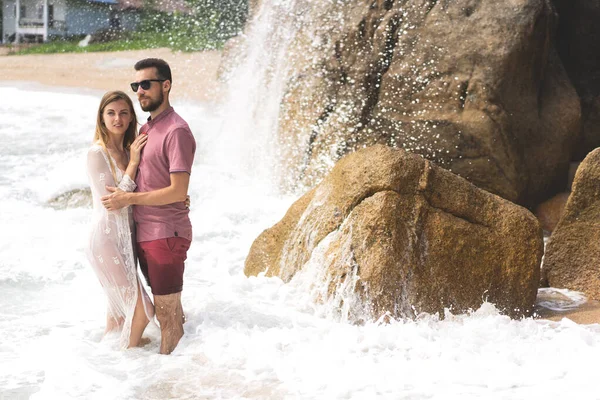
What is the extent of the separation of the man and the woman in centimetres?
7

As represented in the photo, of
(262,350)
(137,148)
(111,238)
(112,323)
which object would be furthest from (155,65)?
(262,350)

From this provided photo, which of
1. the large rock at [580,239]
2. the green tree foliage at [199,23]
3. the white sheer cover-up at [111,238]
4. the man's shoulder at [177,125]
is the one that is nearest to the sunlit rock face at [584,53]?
the large rock at [580,239]

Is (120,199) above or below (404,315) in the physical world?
above

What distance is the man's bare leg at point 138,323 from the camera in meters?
4.80

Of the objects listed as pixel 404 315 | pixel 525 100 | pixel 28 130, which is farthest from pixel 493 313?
pixel 28 130

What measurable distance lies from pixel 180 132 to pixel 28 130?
11391 mm

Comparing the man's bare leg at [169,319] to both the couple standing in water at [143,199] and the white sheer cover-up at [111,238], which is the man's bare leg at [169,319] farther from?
the white sheer cover-up at [111,238]

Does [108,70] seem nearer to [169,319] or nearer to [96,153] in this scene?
[96,153]

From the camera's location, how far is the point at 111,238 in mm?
4688

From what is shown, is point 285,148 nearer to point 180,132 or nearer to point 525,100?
point 525,100

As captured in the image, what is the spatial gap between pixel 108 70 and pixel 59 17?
14.8m

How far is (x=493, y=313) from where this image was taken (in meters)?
5.73

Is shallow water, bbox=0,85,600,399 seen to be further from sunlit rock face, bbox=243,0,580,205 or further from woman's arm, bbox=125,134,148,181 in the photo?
sunlit rock face, bbox=243,0,580,205

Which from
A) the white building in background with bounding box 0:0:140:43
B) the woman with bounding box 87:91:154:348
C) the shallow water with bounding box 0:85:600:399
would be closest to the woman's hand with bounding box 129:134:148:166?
the woman with bounding box 87:91:154:348
